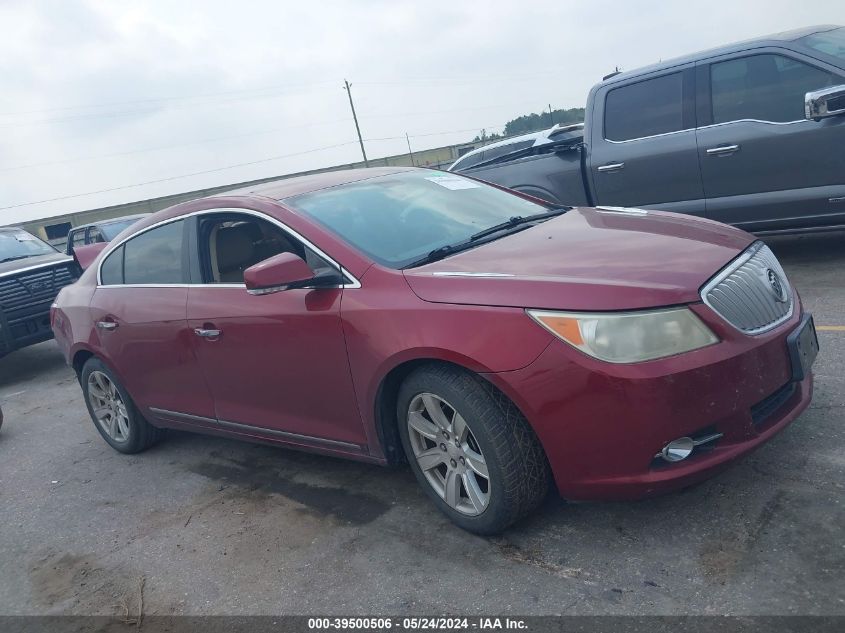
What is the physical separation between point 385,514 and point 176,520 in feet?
4.09

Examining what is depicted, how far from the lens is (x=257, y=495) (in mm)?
4152

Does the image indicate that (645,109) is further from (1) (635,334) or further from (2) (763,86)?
(1) (635,334)

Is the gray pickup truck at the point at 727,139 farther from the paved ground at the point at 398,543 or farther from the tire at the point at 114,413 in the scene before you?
the tire at the point at 114,413

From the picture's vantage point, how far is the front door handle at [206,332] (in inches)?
157

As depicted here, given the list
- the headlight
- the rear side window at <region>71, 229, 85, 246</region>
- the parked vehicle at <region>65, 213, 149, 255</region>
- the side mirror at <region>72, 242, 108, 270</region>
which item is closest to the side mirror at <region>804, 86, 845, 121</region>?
the headlight

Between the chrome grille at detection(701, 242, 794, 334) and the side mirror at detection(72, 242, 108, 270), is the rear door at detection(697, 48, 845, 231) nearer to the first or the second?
the chrome grille at detection(701, 242, 794, 334)

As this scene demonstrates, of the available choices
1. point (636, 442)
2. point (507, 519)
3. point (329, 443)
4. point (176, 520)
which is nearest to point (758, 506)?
point (636, 442)

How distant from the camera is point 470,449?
10.2 ft

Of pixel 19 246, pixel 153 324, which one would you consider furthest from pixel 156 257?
pixel 19 246

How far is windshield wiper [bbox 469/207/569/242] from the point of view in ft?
12.3

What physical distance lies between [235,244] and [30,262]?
6.09m

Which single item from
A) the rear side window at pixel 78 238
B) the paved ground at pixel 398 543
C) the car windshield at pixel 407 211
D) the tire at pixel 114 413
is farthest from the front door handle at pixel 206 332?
the rear side window at pixel 78 238

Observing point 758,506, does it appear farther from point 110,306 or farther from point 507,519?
point 110,306

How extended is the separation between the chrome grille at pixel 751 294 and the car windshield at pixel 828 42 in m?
3.51
